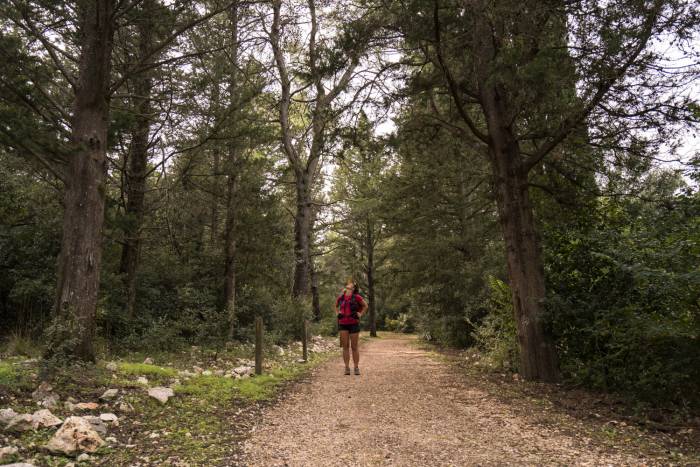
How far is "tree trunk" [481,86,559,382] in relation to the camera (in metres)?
7.43

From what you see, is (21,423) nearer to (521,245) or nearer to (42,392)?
(42,392)

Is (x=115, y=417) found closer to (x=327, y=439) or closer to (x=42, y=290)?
(x=327, y=439)

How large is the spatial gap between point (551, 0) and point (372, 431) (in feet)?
20.0

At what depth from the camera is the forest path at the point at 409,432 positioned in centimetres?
397

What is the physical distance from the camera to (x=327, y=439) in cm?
460

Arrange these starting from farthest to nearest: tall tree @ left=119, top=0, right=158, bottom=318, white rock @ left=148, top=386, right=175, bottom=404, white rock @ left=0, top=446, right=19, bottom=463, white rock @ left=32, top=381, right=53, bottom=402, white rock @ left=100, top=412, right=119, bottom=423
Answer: tall tree @ left=119, top=0, right=158, bottom=318 → white rock @ left=148, top=386, right=175, bottom=404 → white rock @ left=32, top=381, right=53, bottom=402 → white rock @ left=100, top=412, right=119, bottom=423 → white rock @ left=0, top=446, right=19, bottom=463

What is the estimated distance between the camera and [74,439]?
3703mm

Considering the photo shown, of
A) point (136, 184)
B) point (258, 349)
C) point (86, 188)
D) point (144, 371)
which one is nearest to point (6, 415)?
point (144, 371)

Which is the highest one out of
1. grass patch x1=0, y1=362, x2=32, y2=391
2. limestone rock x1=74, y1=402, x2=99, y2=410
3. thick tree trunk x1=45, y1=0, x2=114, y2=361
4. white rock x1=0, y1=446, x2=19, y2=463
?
thick tree trunk x1=45, y1=0, x2=114, y2=361

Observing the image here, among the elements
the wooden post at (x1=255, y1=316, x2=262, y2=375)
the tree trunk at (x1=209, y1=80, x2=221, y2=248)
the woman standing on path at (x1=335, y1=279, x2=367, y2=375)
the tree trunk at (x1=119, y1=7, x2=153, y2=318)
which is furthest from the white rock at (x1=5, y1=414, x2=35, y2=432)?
the tree trunk at (x1=209, y1=80, x2=221, y2=248)

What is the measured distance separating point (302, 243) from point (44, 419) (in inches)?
507

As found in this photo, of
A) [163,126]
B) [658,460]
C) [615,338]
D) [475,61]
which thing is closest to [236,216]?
[163,126]

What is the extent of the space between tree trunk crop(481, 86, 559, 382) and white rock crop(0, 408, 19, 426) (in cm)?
690

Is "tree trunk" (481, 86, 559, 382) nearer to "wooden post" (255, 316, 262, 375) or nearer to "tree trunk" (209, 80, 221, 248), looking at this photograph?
"wooden post" (255, 316, 262, 375)
